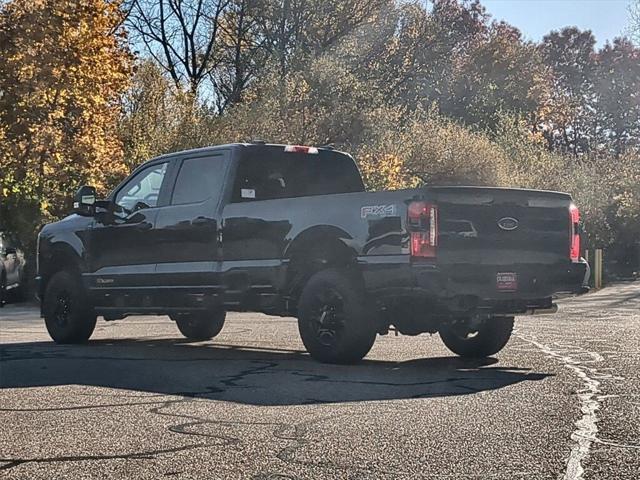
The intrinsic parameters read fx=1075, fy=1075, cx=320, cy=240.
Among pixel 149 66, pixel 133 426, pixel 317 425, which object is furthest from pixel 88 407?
pixel 149 66

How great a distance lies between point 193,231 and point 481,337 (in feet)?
10.3

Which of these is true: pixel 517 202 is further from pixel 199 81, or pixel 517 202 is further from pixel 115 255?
pixel 199 81

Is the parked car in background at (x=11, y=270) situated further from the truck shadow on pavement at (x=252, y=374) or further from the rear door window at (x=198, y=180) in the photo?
the rear door window at (x=198, y=180)

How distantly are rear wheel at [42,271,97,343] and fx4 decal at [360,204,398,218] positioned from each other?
4.25 meters

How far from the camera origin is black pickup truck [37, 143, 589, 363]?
30.3ft

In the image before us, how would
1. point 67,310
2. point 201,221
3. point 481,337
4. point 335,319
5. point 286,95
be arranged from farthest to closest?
point 286,95
point 67,310
point 201,221
point 481,337
point 335,319

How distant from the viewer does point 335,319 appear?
977cm

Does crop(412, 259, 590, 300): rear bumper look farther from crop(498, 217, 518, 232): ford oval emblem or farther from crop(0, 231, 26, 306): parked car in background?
crop(0, 231, 26, 306): parked car in background

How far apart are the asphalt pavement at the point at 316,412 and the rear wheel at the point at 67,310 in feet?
0.89

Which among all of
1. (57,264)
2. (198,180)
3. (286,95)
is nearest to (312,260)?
(198,180)

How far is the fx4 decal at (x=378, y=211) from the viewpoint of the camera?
9258 mm

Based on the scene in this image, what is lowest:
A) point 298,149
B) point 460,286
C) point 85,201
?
point 460,286

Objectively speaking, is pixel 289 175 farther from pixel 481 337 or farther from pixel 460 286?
pixel 460 286

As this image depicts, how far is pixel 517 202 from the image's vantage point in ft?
31.8
